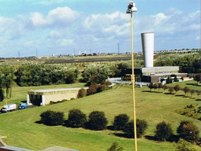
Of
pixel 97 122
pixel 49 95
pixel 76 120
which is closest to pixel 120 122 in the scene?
pixel 97 122

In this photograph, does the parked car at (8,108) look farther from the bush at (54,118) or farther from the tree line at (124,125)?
the bush at (54,118)

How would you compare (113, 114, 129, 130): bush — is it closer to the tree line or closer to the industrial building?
the tree line

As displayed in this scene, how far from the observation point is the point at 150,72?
82.8 m

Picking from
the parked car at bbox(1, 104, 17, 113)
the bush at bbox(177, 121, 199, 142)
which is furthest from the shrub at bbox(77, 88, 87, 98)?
the bush at bbox(177, 121, 199, 142)

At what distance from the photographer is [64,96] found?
7038cm

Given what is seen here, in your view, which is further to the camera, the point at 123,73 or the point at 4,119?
the point at 123,73

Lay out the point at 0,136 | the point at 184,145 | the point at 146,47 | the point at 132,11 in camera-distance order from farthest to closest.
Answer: the point at 146,47, the point at 0,136, the point at 184,145, the point at 132,11

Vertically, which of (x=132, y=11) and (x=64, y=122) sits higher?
(x=132, y=11)

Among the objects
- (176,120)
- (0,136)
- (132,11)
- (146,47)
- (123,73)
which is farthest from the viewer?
(123,73)

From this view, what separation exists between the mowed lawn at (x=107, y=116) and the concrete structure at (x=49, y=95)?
6903 millimetres

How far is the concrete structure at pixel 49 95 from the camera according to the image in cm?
6812

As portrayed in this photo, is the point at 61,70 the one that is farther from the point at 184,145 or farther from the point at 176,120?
the point at 184,145

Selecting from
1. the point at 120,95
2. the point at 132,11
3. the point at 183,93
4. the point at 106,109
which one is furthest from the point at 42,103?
the point at 132,11

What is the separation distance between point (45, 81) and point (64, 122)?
4636 centimetres
